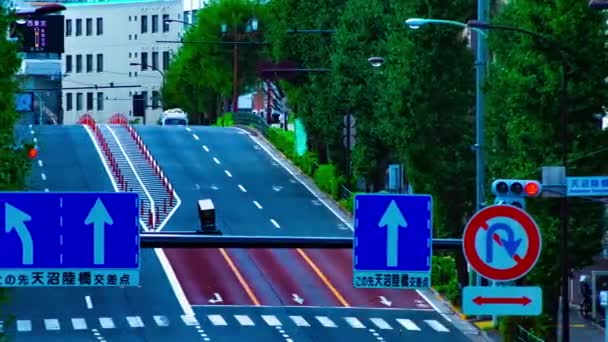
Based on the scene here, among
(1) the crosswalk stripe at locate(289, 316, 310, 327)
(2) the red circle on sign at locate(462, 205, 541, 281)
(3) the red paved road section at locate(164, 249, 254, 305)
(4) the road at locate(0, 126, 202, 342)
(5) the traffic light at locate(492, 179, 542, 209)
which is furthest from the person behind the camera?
(3) the red paved road section at locate(164, 249, 254, 305)

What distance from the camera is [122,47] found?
6658 inches

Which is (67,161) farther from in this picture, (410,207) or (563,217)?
(410,207)

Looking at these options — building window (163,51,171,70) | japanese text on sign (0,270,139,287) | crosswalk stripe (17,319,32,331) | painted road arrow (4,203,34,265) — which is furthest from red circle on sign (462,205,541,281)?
building window (163,51,171,70)

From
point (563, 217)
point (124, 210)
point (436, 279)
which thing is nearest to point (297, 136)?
point (436, 279)

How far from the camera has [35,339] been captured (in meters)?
52.3

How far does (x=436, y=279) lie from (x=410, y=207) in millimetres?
44062

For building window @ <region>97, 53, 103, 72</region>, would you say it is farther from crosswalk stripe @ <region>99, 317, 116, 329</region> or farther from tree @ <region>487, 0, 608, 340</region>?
tree @ <region>487, 0, 608, 340</region>

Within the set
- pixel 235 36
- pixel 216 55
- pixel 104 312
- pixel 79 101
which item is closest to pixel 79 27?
pixel 79 101

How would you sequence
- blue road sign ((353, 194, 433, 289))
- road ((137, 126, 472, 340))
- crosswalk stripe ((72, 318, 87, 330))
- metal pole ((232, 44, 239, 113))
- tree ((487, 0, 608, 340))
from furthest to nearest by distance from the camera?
metal pole ((232, 44, 239, 113)) < road ((137, 126, 472, 340)) < crosswalk stripe ((72, 318, 87, 330)) < tree ((487, 0, 608, 340)) < blue road sign ((353, 194, 433, 289))

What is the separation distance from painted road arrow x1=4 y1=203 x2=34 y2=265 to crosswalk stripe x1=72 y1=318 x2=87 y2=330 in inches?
1395

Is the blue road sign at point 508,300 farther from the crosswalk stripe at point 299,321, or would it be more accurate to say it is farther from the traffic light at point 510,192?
the crosswalk stripe at point 299,321

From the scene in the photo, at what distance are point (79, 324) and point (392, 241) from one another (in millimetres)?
37207

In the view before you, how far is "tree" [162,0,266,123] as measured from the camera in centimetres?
13438

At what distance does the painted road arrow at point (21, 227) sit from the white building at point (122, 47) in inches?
5803
